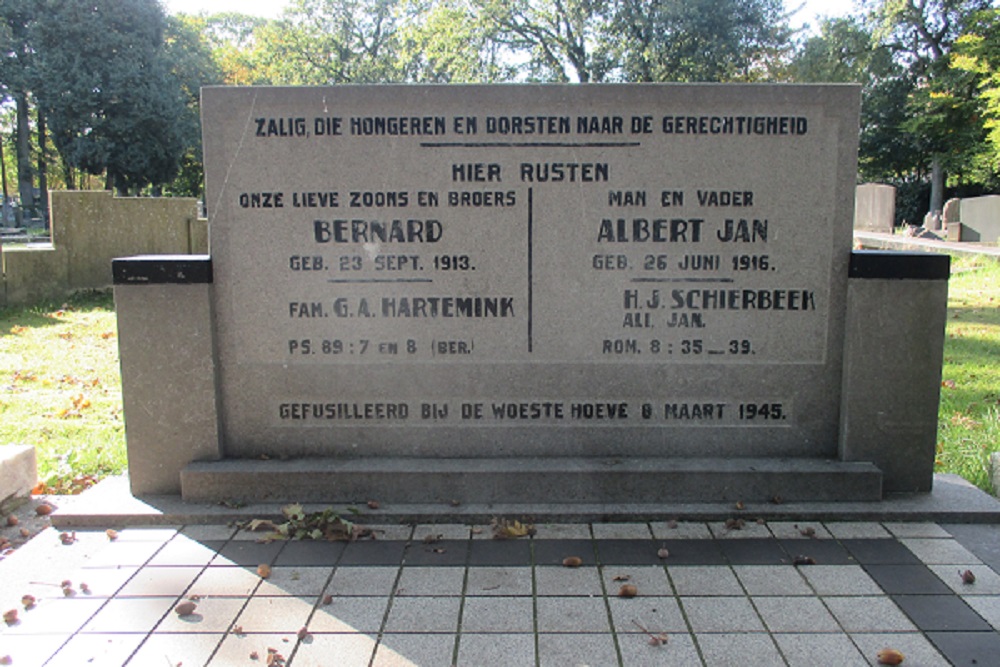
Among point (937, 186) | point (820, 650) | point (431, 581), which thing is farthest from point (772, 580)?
point (937, 186)

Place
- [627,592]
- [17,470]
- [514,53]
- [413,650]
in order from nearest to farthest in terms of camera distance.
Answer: [413,650] < [627,592] < [17,470] < [514,53]

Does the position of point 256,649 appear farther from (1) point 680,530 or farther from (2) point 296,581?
(1) point 680,530

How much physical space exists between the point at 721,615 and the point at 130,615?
2.42 metres

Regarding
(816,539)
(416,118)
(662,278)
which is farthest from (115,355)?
(816,539)

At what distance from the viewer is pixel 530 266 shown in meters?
4.31

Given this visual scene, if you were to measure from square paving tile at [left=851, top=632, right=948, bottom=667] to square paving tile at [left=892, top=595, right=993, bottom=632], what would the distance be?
0.11 meters

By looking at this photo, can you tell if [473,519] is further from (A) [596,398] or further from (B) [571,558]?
(A) [596,398]

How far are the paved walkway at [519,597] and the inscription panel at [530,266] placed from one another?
690 mm

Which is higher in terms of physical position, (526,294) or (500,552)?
(526,294)

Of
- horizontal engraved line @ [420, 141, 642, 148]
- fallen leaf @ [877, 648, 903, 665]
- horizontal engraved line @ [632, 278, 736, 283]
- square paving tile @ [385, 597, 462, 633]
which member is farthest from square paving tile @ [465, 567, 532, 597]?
horizontal engraved line @ [420, 141, 642, 148]

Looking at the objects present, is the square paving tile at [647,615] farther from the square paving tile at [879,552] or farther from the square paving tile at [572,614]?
the square paving tile at [879,552]

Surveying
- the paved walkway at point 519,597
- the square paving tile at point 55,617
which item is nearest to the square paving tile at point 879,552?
the paved walkway at point 519,597

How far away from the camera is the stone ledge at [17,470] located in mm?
4207

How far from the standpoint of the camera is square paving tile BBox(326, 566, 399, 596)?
3.31m
